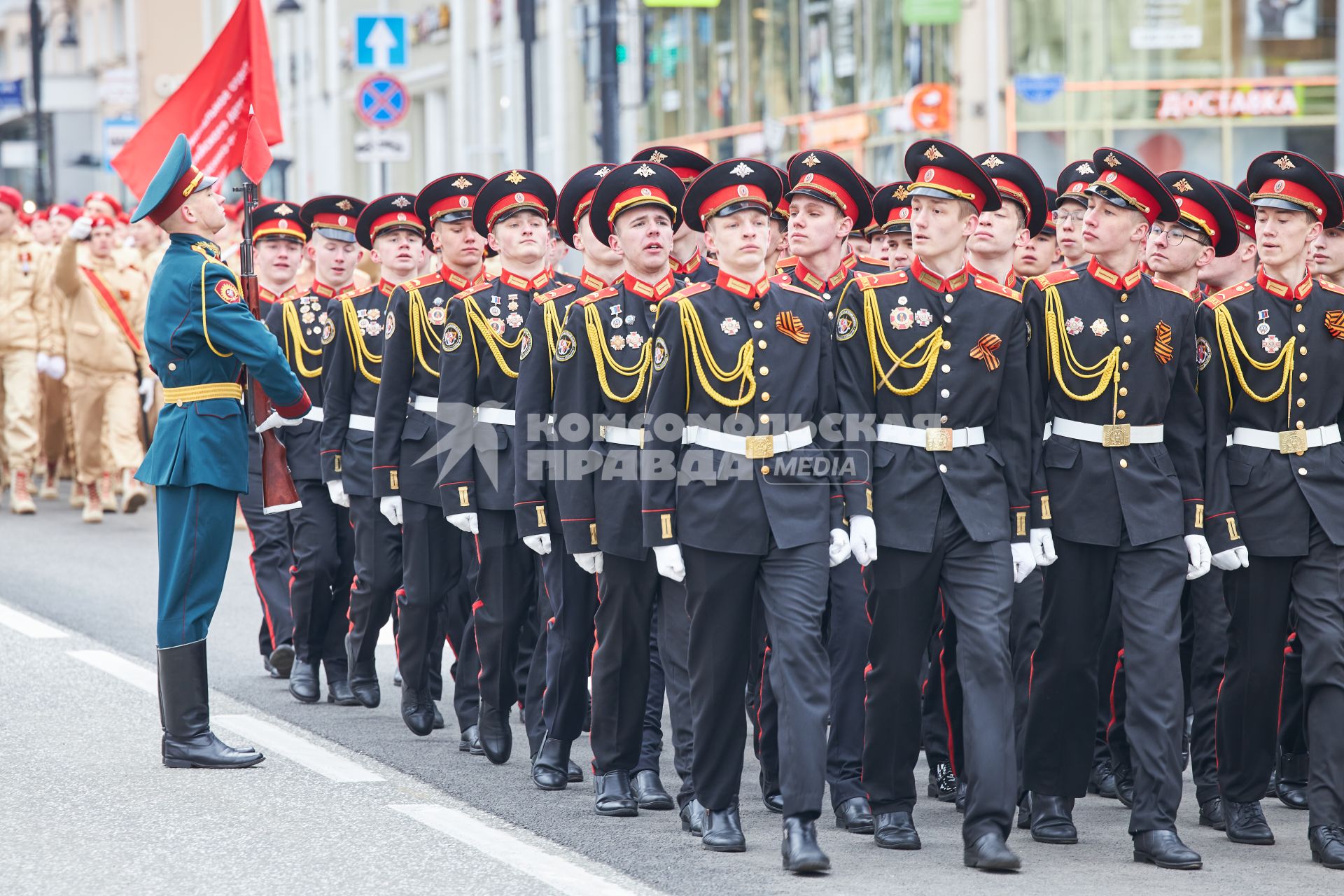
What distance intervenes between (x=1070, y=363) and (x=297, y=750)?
327cm

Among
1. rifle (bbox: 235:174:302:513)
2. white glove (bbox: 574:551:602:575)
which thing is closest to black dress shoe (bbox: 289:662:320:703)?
rifle (bbox: 235:174:302:513)

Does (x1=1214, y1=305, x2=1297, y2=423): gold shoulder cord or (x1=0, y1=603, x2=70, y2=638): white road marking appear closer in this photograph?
(x1=1214, y1=305, x2=1297, y2=423): gold shoulder cord

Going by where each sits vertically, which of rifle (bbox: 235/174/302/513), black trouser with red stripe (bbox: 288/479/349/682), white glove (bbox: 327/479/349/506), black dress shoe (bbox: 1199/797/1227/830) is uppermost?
rifle (bbox: 235/174/302/513)

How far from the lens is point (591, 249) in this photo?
7965 mm

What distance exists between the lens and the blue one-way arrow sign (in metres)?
20.6

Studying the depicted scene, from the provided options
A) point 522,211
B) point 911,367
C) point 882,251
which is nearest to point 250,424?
point 522,211

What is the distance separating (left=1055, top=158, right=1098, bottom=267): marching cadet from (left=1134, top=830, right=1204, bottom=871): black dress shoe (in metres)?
2.62

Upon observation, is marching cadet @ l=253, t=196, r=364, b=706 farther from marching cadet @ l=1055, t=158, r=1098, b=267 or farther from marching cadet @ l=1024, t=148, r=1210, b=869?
marching cadet @ l=1024, t=148, r=1210, b=869

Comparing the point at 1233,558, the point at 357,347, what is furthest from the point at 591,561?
the point at 357,347

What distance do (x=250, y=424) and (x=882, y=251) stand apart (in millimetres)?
3144

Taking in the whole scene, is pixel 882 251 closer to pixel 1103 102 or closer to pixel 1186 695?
pixel 1186 695

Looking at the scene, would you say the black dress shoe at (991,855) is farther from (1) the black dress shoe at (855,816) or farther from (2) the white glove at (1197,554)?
(2) the white glove at (1197,554)

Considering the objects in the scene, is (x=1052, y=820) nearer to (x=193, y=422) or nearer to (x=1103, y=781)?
(x=1103, y=781)

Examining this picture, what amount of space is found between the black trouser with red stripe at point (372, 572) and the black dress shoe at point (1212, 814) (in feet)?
11.9
